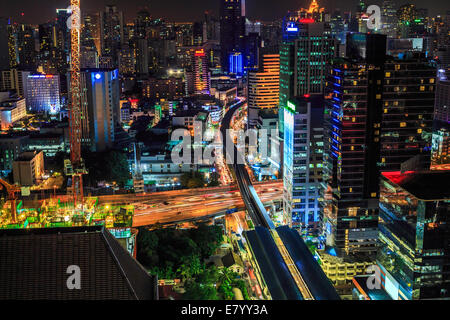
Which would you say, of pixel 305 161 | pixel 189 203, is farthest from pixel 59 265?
pixel 189 203

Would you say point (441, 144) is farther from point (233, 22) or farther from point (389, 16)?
point (233, 22)

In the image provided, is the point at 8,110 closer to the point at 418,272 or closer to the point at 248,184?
the point at 248,184

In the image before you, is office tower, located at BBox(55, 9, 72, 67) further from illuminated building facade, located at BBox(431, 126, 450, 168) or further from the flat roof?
the flat roof

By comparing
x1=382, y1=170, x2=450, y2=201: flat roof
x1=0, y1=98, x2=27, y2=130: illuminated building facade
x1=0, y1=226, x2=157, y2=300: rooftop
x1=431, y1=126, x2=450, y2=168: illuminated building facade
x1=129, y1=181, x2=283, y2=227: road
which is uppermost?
x1=382, y1=170, x2=450, y2=201: flat roof

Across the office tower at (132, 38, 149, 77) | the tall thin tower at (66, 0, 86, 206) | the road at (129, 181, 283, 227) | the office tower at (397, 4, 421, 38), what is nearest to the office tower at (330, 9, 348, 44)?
the office tower at (397, 4, 421, 38)

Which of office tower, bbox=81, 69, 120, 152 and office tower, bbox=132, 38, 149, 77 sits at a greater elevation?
office tower, bbox=132, 38, 149, 77

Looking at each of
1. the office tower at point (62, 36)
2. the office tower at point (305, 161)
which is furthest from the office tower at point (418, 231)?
the office tower at point (62, 36)
